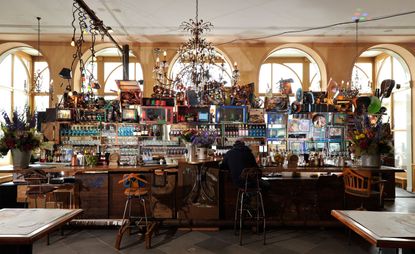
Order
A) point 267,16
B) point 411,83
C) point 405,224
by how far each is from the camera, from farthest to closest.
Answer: point 411,83, point 267,16, point 405,224

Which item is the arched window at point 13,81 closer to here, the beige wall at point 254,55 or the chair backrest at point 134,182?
the beige wall at point 254,55

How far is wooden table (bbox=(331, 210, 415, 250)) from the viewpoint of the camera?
165cm

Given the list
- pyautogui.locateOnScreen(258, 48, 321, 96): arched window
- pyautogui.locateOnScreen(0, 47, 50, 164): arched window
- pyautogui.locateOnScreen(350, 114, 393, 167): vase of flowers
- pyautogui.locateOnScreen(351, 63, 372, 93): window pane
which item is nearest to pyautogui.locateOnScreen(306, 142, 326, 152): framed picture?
pyautogui.locateOnScreen(350, 114, 393, 167): vase of flowers

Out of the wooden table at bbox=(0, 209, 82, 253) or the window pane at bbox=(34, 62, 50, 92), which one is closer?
the wooden table at bbox=(0, 209, 82, 253)

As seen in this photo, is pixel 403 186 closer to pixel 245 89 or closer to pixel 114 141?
pixel 245 89

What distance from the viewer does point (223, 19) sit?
697 centimetres

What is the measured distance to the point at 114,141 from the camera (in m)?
7.95

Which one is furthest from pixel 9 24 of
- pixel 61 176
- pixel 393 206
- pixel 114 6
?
pixel 393 206

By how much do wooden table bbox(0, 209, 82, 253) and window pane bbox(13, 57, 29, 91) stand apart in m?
9.70

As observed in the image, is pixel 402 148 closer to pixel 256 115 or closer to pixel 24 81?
pixel 256 115

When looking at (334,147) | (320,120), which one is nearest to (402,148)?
(334,147)

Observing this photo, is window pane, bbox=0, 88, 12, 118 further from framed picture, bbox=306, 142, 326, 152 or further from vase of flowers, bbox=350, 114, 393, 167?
vase of flowers, bbox=350, 114, 393, 167

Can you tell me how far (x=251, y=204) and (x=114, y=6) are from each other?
4998mm

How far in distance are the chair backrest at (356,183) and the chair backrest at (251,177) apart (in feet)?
4.70
